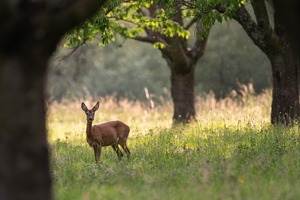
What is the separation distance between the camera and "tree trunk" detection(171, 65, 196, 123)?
19.4 metres

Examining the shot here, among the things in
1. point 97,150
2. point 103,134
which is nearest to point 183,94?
point 103,134

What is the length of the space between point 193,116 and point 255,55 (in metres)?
13.7

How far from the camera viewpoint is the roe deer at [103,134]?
12445mm

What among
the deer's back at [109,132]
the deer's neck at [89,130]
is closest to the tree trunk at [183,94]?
the deer's back at [109,132]

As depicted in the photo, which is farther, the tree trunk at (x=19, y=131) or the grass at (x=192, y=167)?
the grass at (x=192, y=167)

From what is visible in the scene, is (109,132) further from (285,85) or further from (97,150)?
(285,85)

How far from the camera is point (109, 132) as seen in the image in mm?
12922

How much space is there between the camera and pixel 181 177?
8.81 meters

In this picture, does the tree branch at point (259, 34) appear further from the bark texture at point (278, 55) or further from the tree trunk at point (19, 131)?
the tree trunk at point (19, 131)

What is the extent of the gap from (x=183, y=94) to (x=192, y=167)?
10.1m

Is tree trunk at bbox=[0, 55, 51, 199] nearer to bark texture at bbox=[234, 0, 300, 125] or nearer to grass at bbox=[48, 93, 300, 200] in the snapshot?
grass at bbox=[48, 93, 300, 200]

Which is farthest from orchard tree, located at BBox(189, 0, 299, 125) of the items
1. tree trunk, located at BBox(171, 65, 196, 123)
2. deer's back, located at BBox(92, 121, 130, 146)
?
tree trunk, located at BBox(171, 65, 196, 123)

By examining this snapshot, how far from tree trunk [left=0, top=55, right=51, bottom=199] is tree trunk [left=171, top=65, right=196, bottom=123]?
13506mm

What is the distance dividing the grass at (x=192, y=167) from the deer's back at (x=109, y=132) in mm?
314
